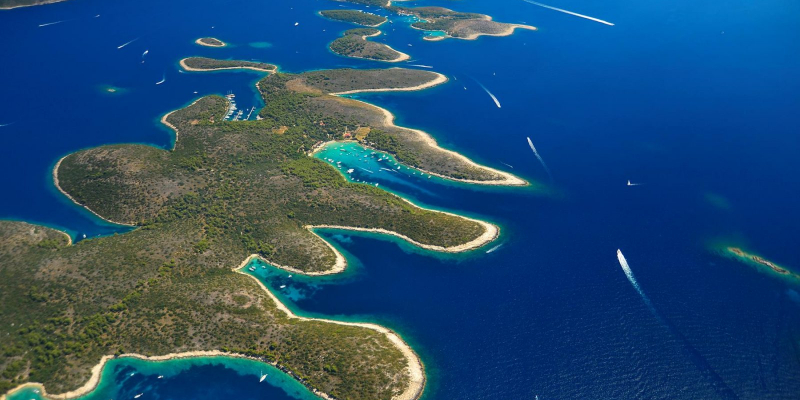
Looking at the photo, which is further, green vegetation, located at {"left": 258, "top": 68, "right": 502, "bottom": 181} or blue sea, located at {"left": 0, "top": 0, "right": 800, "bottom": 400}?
green vegetation, located at {"left": 258, "top": 68, "right": 502, "bottom": 181}

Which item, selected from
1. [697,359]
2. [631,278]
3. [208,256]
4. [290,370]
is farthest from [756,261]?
[208,256]

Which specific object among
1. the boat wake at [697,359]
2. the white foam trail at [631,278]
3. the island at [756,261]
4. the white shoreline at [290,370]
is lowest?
the white shoreline at [290,370]

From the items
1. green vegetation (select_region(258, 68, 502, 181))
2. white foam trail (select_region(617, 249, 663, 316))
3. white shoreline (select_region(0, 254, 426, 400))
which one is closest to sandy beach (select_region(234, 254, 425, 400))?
white shoreline (select_region(0, 254, 426, 400))

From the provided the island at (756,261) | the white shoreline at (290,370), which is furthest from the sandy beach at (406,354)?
the island at (756,261)

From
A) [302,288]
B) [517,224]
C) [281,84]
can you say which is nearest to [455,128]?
[517,224]

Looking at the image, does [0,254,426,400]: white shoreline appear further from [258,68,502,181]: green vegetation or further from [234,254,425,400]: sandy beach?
[258,68,502,181]: green vegetation

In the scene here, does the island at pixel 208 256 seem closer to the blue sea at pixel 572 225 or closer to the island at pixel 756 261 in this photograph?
the blue sea at pixel 572 225

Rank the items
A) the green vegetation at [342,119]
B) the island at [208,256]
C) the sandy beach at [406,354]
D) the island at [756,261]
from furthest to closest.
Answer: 1. the green vegetation at [342,119]
2. the island at [756,261]
3. the island at [208,256]
4. the sandy beach at [406,354]

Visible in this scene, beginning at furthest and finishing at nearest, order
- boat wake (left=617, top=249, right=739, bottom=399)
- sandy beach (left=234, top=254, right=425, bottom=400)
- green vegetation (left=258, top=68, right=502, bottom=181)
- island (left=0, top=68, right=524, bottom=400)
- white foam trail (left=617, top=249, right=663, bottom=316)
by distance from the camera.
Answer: green vegetation (left=258, top=68, right=502, bottom=181), white foam trail (left=617, top=249, right=663, bottom=316), island (left=0, top=68, right=524, bottom=400), sandy beach (left=234, top=254, right=425, bottom=400), boat wake (left=617, top=249, right=739, bottom=399)
